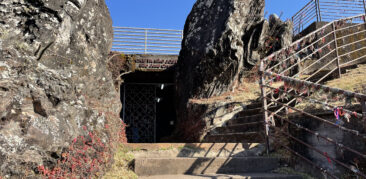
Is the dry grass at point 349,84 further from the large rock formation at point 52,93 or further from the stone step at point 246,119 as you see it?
the large rock formation at point 52,93

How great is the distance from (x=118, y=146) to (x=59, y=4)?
82.3 inches

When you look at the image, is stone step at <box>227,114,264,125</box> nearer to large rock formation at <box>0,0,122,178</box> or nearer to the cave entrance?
large rock formation at <box>0,0,122,178</box>

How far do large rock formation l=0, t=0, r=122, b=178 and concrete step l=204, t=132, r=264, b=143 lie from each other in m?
1.97

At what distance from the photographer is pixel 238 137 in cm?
478

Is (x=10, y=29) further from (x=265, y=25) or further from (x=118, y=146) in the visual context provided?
(x=265, y=25)

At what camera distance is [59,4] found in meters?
3.82

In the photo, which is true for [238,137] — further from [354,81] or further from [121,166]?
[354,81]

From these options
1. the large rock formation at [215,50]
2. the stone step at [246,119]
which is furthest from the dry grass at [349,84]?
the large rock formation at [215,50]

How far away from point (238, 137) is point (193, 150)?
3.99 ft

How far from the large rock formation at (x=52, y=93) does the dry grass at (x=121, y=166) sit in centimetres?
13

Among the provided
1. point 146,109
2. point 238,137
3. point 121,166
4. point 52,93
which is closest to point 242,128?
point 238,137

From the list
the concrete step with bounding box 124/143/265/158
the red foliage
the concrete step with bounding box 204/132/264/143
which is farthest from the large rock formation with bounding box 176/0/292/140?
the red foliage

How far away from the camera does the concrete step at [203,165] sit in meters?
3.08

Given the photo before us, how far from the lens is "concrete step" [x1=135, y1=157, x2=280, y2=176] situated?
308 centimetres
